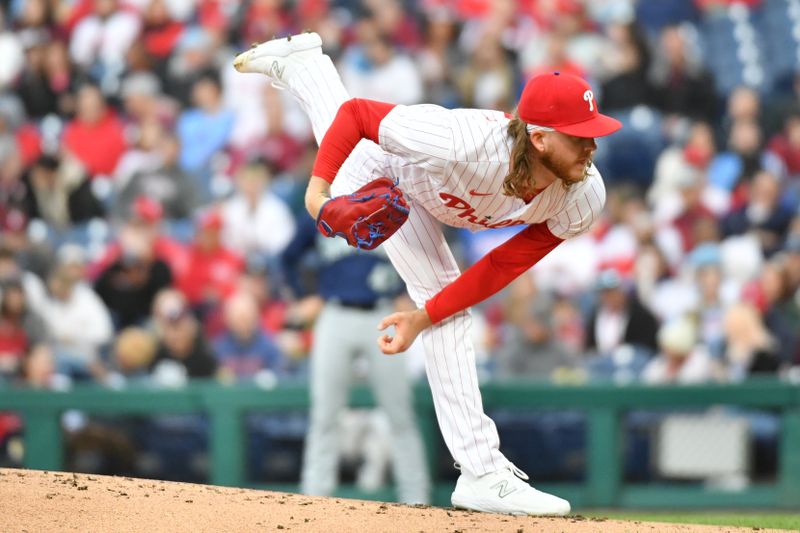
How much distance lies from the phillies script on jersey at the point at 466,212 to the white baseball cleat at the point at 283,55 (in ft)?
3.33

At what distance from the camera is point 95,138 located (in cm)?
972

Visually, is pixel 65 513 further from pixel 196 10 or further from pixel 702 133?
pixel 196 10

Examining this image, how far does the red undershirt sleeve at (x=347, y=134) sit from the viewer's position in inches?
174

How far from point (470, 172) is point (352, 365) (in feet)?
9.18

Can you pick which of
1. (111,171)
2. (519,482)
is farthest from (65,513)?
(111,171)

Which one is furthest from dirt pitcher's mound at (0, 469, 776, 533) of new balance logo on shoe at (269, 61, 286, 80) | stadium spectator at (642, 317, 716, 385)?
stadium spectator at (642, 317, 716, 385)

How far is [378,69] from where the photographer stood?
9594 millimetres

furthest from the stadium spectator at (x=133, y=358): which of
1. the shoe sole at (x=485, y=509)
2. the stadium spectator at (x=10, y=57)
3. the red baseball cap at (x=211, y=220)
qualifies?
the shoe sole at (x=485, y=509)

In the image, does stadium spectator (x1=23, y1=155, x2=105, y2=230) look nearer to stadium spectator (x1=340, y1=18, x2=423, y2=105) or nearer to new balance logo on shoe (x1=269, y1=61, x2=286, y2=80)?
stadium spectator (x1=340, y1=18, x2=423, y2=105)

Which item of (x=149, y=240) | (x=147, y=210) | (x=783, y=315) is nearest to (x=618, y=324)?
(x=783, y=315)

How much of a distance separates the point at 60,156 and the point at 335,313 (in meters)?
3.67

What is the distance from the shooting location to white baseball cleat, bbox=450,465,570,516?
15.1 ft

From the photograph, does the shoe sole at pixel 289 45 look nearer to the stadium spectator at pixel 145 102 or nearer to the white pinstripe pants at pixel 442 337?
the white pinstripe pants at pixel 442 337

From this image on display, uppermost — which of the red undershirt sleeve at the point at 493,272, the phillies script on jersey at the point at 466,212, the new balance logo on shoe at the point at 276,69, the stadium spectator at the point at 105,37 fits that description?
the stadium spectator at the point at 105,37
